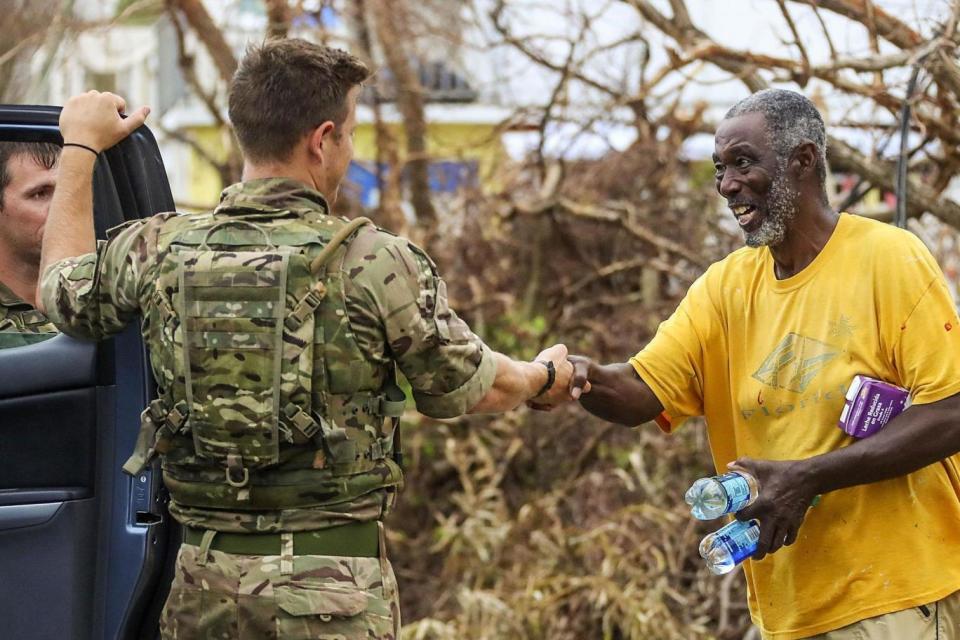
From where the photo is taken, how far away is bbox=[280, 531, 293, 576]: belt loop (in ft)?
9.70

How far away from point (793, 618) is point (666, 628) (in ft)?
9.09

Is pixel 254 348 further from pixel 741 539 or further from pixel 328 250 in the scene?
pixel 741 539

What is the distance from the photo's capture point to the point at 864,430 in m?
3.29

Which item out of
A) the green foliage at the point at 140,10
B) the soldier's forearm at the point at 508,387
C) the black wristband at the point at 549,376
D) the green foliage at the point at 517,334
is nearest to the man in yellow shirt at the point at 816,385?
the black wristband at the point at 549,376

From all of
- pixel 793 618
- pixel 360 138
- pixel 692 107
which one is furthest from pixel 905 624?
pixel 360 138

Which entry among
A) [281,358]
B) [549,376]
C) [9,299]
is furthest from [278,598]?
[9,299]

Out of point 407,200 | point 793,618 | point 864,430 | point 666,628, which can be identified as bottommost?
point 666,628

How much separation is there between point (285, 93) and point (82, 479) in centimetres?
113

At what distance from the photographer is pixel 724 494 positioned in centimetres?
322

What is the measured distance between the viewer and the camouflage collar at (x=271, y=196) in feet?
9.98

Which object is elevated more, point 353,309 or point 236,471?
point 353,309

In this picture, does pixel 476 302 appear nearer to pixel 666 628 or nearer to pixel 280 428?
pixel 666 628

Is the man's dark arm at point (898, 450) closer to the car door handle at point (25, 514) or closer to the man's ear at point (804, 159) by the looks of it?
the man's ear at point (804, 159)

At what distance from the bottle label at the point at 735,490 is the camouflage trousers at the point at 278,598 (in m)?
0.85
